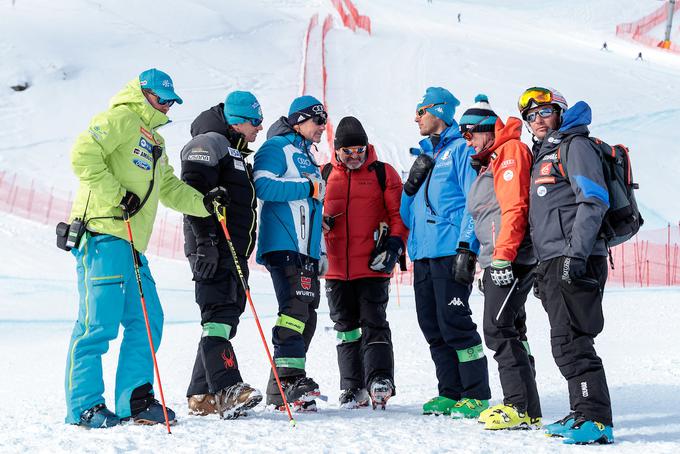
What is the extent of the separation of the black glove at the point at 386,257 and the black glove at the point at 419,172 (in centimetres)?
38

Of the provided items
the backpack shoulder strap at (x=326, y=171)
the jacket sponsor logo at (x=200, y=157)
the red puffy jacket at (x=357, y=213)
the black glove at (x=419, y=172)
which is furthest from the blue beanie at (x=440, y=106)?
the jacket sponsor logo at (x=200, y=157)

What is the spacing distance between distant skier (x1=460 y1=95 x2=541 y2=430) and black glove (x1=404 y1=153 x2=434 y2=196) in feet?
2.28

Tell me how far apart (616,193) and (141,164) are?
8.44ft

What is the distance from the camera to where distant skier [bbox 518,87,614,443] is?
13.8 ft

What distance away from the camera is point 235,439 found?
3840 mm

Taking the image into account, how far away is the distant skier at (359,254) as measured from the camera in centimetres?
571

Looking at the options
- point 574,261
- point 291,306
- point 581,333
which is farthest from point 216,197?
point 581,333

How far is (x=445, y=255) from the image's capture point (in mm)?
5406

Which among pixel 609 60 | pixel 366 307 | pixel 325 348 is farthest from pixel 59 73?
pixel 366 307

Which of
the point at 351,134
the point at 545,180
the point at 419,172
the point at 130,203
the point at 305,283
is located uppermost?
the point at 351,134

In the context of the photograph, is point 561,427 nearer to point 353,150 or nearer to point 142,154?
point 353,150

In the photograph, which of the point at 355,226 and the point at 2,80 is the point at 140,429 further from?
the point at 2,80

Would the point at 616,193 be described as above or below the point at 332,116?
below

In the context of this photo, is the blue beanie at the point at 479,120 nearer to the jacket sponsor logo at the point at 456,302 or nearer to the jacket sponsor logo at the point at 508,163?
the jacket sponsor logo at the point at 508,163
